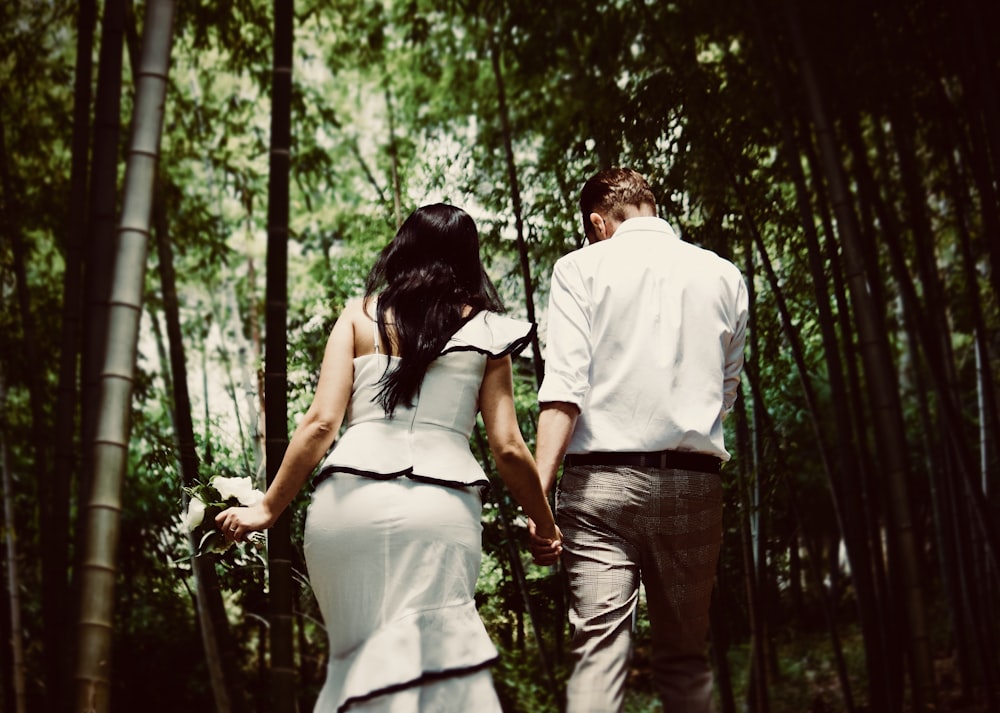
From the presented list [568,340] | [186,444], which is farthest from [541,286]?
[568,340]

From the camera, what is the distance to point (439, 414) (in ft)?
6.22

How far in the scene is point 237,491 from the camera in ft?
6.63

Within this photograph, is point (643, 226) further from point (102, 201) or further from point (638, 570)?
point (102, 201)

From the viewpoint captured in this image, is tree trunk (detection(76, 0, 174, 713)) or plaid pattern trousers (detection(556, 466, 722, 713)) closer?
tree trunk (detection(76, 0, 174, 713))

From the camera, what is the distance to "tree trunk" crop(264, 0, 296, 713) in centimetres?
188

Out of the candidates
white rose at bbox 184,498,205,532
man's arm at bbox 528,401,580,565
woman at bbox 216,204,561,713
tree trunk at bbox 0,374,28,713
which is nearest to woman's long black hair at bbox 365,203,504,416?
woman at bbox 216,204,561,713

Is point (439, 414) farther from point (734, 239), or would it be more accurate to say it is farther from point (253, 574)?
point (734, 239)

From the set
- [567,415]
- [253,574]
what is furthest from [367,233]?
[567,415]

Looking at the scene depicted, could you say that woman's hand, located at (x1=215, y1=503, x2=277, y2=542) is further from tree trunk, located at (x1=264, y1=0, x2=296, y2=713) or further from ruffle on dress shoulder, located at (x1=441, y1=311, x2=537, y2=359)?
ruffle on dress shoulder, located at (x1=441, y1=311, x2=537, y2=359)

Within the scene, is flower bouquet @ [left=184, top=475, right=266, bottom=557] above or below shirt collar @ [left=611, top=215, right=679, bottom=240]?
below

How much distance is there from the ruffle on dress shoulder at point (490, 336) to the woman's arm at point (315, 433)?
0.17 metres

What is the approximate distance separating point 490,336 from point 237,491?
1.78 ft

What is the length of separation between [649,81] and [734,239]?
0.64 m

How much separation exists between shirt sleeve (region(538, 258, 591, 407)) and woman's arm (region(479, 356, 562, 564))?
0.07 metres
